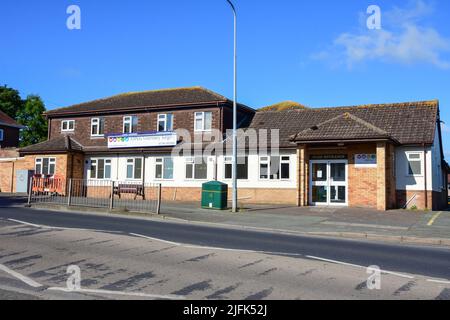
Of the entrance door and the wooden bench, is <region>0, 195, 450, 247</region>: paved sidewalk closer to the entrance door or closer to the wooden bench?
the entrance door

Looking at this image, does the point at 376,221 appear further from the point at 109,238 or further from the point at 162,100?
the point at 162,100

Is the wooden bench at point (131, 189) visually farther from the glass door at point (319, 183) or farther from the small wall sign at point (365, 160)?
the small wall sign at point (365, 160)

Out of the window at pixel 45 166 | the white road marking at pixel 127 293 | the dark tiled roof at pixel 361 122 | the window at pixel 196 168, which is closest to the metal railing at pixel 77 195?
the window at pixel 196 168

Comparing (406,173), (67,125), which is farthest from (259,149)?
(67,125)

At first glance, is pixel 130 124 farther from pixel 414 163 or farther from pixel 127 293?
pixel 127 293

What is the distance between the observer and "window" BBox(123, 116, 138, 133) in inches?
1256

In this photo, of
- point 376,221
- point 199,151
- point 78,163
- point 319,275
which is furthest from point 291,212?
point 78,163

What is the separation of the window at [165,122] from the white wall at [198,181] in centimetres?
234

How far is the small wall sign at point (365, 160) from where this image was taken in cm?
2203

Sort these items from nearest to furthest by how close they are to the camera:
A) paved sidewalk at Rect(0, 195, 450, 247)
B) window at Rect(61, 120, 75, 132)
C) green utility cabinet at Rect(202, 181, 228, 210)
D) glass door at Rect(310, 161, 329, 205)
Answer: paved sidewalk at Rect(0, 195, 450, 247) → green utility cabinet at Rect(202, 181, 228, 210) → glass door at Rect(310, 161, 329, 205) → window at Rect(61, 120, 75, 132)

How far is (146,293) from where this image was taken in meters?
6.21

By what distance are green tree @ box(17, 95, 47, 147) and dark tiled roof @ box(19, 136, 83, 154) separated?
112ft

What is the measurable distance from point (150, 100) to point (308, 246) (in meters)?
24.1

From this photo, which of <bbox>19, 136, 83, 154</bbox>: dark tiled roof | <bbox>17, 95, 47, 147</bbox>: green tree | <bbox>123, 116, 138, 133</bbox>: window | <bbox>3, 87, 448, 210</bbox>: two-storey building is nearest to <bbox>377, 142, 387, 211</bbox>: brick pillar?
<bbox>3, 87, 448, 210</bbox>: two-storey building
